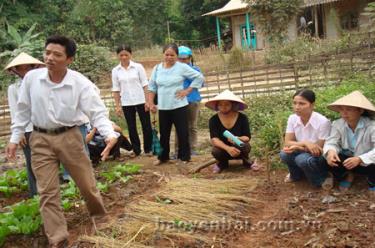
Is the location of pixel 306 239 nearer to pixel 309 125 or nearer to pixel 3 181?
pixel 309 125

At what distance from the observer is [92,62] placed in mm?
16531

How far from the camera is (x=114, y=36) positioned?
936 inches

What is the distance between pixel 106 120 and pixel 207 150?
11.3 feet

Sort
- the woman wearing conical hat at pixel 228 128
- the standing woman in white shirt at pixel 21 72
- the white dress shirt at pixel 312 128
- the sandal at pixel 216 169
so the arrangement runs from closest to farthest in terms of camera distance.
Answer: the white dress shirt at pixel 312 128 → the standing woman in white shirt at pixel 21 72 → the woman wearing conical hat at pixel 228 128 → the sandal at pixel 216 169

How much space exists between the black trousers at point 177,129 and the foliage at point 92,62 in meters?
10.4

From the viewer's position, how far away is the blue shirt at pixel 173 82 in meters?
5.58

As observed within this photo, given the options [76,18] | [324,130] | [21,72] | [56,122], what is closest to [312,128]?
[324,130]

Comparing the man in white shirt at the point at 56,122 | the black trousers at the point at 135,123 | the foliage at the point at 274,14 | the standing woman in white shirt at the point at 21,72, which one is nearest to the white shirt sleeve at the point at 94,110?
the man in white shirt at the point at 56,122

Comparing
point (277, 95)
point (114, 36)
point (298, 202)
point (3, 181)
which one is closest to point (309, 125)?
point (298, 202)

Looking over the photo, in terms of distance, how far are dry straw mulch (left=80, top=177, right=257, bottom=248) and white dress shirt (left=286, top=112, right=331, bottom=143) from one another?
657 millimetres

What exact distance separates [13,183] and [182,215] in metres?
2.45

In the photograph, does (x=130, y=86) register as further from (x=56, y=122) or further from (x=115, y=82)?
(x=56, y=122)

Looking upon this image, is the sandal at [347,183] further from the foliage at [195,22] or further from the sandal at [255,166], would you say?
the foliage at [195,22]

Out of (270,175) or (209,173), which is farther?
(209,173)
